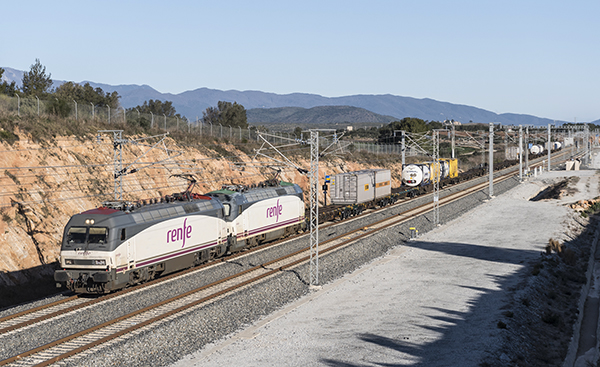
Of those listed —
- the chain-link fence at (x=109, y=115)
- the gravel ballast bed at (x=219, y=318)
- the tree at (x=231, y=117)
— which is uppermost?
the tree at (x=231, y=117)

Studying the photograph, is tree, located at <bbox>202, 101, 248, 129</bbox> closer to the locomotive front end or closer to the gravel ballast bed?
the gravel ballast bed

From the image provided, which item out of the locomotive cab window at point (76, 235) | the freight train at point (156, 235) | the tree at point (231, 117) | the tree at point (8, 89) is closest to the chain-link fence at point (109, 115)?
the tree at point (8, 89)

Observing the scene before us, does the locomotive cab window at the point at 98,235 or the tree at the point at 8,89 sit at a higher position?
the tree at the point at 8,89

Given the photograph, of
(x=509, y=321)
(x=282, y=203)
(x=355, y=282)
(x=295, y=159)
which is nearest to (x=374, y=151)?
(x=295, y=159)

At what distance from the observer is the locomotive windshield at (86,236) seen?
24.4 m

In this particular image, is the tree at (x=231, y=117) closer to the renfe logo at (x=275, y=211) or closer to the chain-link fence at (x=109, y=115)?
the chain-link fence at (x=109, y=115)

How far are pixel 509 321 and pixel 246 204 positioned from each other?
60.3ft

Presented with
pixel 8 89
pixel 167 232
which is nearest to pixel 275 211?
pixel 167 232

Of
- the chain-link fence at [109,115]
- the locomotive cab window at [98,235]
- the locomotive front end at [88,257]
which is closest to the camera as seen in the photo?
the locomotive front end at [88,257]

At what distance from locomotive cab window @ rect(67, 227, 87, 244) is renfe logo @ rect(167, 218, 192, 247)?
440cm

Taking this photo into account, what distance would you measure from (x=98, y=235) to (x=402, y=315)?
14313 mm

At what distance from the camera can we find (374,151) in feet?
326

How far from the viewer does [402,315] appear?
23.5 m

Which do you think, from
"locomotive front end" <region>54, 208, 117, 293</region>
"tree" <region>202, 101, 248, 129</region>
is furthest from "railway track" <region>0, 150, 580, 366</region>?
"tree" <region>202, 101, 248, 129</region>
